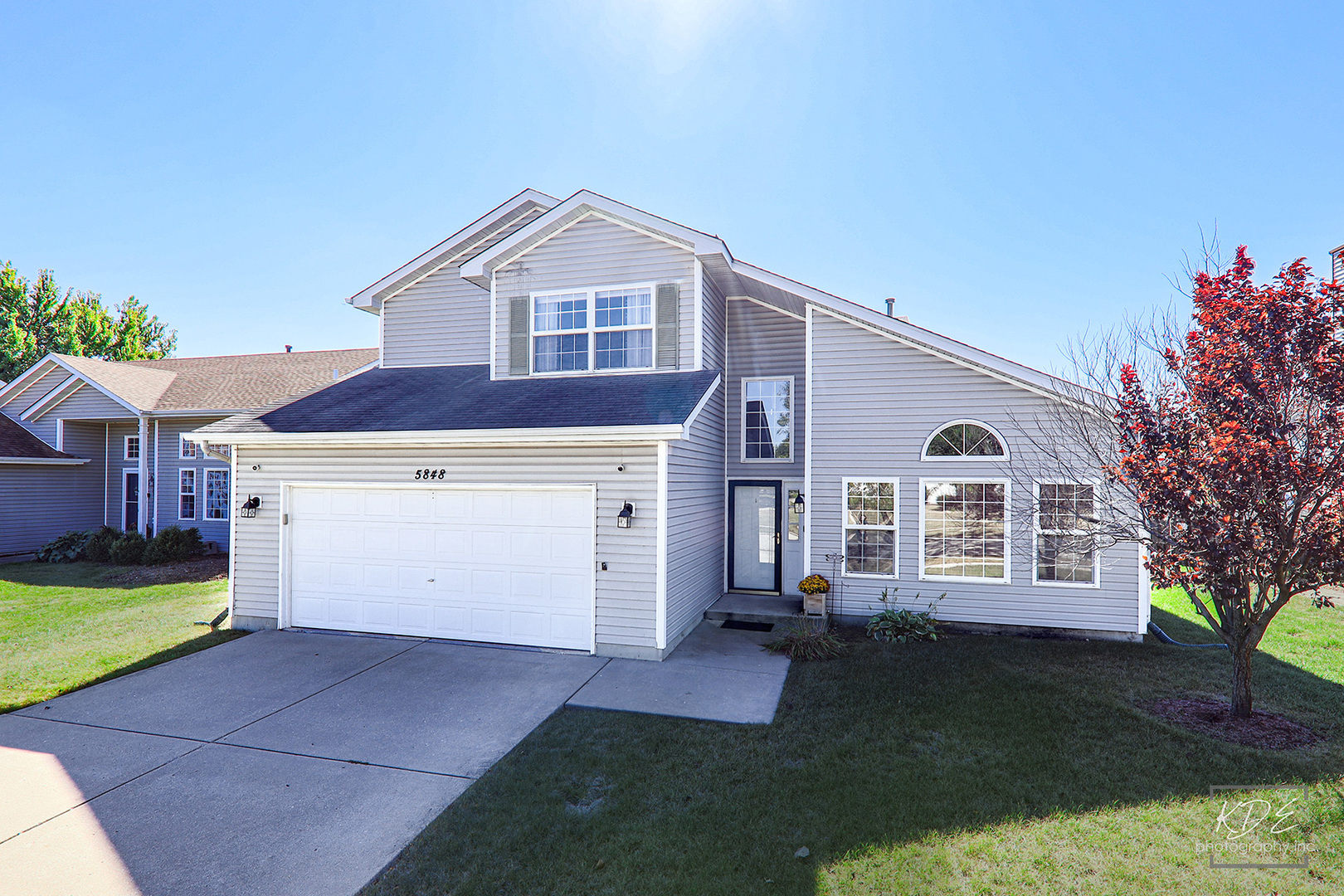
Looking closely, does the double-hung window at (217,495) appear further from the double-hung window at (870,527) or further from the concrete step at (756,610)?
the double-hung window at (870,527)

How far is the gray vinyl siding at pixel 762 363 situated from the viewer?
1109 cm

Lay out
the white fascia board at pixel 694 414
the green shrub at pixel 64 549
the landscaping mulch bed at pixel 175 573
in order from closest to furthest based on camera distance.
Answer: the white fascia board at pixel 694 414 → the landscaping mulch bed at pixel 175 573 → the green shrub at pixel 64 549

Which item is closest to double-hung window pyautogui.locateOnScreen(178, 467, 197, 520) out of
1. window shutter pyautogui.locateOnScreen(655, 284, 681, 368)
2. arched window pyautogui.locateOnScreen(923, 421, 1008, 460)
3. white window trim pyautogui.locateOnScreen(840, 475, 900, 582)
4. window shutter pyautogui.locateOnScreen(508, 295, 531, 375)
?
window shutter pyautogui.locateOnScreen(508, 295, 531, 375)

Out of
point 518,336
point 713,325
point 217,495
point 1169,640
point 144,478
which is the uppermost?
point 713,325

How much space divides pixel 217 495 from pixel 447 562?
13.7 m

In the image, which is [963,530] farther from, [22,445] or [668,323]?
[22,445]

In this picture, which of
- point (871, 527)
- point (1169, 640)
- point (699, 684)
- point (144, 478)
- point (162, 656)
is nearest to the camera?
point (699, 684)

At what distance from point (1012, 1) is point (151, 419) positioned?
24.0 meters

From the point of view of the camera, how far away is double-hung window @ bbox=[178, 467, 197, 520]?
700 inches

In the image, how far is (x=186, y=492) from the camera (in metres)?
17.8

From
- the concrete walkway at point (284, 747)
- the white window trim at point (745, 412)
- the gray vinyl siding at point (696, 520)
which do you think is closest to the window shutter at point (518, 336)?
the gray vinyl siding at point (696, 520)

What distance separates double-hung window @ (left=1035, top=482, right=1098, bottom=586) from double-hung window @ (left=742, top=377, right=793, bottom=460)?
412 cm

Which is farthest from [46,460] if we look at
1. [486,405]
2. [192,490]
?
[486,405]

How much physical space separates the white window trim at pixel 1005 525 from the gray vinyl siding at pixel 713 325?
397cm
